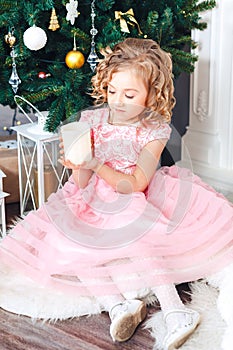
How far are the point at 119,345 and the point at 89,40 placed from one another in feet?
3.15

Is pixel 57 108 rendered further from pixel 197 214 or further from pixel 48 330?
pixel 48 330

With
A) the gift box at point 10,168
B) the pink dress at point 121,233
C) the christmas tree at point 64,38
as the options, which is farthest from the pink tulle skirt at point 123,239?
the gift box at point 10,168

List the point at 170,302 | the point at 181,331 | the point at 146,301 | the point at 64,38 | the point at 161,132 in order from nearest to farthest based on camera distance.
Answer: the point at 181,331 → the point at 170,302 → the point at 146,301 → the point at 161,132 → the point at 64,38

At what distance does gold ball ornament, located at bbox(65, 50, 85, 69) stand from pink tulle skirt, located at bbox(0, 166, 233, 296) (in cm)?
37

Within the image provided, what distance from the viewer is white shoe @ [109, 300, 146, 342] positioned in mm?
1594

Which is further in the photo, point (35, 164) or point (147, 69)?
point (35, 164)

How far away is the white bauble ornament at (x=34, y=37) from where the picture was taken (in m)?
1.92

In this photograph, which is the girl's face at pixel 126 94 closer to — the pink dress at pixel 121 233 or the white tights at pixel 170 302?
the pink dress at pixel 121 233

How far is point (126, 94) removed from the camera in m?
1.84

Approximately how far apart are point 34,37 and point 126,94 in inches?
13.3

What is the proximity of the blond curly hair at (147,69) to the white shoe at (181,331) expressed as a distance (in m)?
0.59

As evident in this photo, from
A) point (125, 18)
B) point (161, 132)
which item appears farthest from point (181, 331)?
point (125, 18)

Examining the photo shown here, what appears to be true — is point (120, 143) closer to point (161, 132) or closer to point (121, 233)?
point (161, 132)

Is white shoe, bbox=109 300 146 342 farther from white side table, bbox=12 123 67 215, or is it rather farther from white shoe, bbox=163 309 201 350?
white side table, bbox=12 123 67 215
